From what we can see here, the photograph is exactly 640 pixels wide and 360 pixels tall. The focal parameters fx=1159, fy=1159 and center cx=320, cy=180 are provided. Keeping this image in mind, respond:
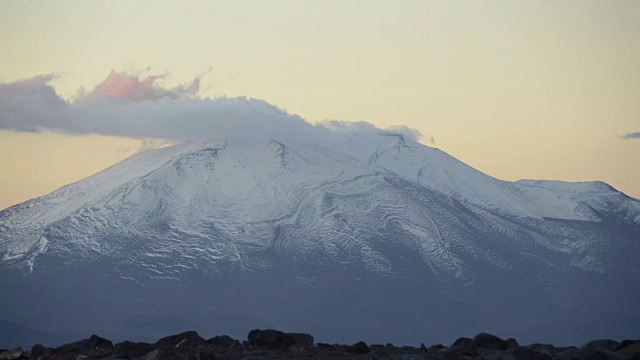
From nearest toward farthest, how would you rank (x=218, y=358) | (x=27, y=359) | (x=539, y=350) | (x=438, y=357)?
1. (x=438, y=357)
2. (x=218, y=358)
3. (x=539, y=350)
4. (x=27, y=359)

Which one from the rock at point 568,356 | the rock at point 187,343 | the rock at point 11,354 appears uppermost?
the rock at point 568,356

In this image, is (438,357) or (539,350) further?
(539,350)

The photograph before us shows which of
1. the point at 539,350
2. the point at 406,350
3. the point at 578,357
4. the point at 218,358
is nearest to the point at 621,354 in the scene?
the point at 578,357

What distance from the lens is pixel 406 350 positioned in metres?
35.5

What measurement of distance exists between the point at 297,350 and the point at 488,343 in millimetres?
5389

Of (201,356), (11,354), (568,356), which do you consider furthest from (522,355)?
(11,354)

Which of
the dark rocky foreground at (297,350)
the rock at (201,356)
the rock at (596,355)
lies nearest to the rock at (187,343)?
the dark rocky foreground at (297,350)

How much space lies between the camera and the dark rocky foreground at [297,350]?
1138 inches

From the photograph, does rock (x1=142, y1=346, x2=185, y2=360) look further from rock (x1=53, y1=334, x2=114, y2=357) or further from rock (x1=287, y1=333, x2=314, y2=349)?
rock (x1=287, y1=333, x2=314, y2=349)

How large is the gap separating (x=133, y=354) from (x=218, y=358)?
12.1 feet

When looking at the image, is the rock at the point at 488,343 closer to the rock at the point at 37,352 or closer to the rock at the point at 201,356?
the rock at the point at 201,356

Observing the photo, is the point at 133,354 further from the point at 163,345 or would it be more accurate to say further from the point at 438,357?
the point at 438,357

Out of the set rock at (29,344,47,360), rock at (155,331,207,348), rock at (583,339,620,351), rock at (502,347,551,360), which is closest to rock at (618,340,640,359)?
rock at (583,339,620,351)

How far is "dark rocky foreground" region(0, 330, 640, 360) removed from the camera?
94.8 ft
